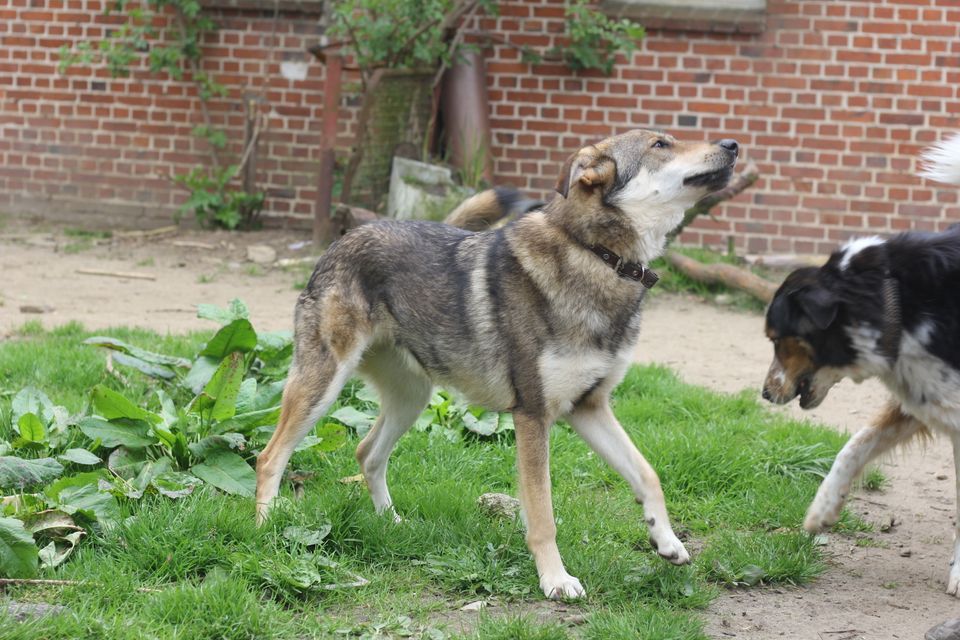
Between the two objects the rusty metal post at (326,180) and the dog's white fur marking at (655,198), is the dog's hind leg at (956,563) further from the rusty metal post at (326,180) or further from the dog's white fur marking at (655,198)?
the rusty metal post at (326,180)

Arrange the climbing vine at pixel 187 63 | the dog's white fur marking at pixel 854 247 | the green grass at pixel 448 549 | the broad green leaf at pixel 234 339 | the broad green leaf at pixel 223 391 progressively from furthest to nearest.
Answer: the climbing vine at pixel 187 63, the broad green leaf at pixel 234 339, the broad green leaf at pixel 223 391, the dog's white fur marking at pixel 854 247, the green grass at pixel 448 549

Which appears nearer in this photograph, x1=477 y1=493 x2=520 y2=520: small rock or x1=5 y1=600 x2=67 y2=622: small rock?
x1=5 y1=600 x2=67 y2=622: small rock

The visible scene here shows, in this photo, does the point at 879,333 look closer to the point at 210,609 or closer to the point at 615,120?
the point at 210,609

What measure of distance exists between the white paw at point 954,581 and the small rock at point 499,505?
1.70m

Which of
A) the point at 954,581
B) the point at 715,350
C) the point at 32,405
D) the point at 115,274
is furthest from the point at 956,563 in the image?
the point at 115,274

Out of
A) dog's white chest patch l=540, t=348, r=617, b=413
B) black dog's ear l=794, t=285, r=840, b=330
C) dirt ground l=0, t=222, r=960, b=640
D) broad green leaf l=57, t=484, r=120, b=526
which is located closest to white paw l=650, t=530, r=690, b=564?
dirt ground l=0, t=222, r=960, b=640

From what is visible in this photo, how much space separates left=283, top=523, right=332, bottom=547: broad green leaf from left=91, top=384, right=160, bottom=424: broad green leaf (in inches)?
41.0

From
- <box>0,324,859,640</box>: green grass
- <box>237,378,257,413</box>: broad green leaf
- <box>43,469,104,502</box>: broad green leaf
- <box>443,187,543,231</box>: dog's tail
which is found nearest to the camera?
<box>0,324,859,640</box>: green grass

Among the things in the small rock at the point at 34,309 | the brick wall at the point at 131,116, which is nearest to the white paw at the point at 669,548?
the small rock at the point at 34,309

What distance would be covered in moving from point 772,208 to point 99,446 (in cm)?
743

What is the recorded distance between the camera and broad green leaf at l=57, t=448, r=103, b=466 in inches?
180

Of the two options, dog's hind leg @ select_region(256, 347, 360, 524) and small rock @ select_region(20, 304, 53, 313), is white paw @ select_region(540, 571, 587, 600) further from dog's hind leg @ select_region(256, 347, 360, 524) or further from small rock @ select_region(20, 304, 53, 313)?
small rock @ select_region(20, 304, 53, 313)

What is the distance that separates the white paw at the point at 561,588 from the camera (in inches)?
155

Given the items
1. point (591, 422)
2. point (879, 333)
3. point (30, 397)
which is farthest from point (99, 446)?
point (879, 333)
